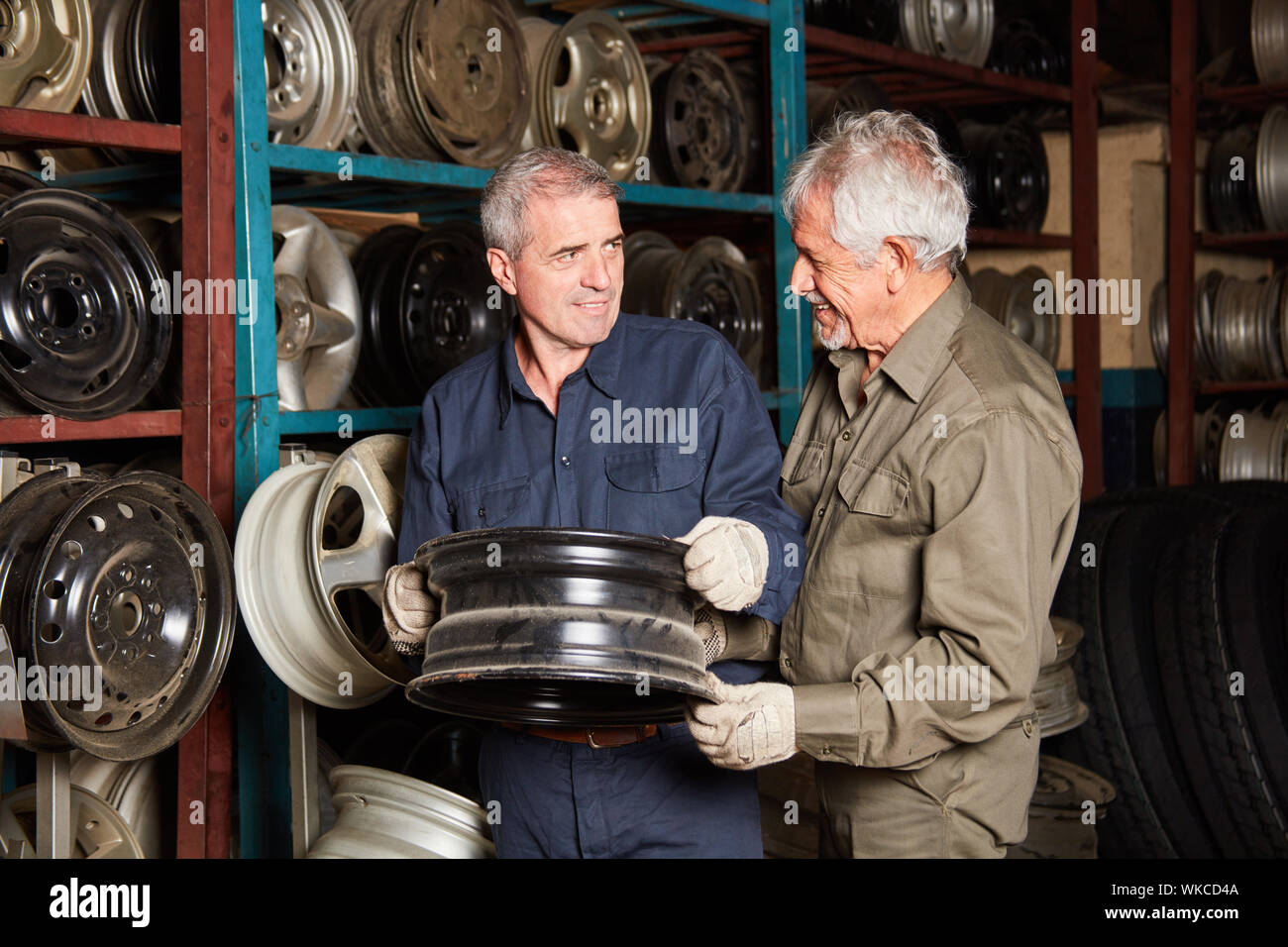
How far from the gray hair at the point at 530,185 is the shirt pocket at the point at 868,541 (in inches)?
29.4

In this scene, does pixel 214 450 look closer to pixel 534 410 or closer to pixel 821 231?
pixel 534 410

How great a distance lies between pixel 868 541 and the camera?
2262 millimetres

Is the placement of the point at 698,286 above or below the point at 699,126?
below

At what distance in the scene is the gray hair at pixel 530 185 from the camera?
98.0 inches

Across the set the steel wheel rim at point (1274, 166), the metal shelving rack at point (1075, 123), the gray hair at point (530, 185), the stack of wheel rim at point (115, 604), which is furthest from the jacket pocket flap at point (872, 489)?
the steel wheel rim at point (1274, 166)

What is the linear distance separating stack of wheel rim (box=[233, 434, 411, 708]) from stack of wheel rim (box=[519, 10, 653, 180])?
5.12 ft

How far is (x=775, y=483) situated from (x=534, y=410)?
0.51 meters

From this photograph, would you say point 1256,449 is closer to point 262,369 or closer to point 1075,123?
point 1075,123

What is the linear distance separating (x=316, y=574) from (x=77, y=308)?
81cm

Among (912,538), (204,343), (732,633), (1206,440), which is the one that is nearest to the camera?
(912,538)

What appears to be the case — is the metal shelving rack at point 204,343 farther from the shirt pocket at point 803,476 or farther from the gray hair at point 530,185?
the shirt pocket at point 803,476

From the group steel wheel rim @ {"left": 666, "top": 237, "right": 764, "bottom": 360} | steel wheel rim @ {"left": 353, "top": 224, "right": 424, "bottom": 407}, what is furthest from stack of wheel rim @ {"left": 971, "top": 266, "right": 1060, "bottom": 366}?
steel wheel rim @ {"left": 353, "top": 224, "right": 424, "bottom": 407}

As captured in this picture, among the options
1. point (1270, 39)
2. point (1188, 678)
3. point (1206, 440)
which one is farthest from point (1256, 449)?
point (1188, 678)

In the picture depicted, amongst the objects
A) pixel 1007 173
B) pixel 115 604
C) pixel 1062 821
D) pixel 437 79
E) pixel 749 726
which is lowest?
pixel 1062 821
